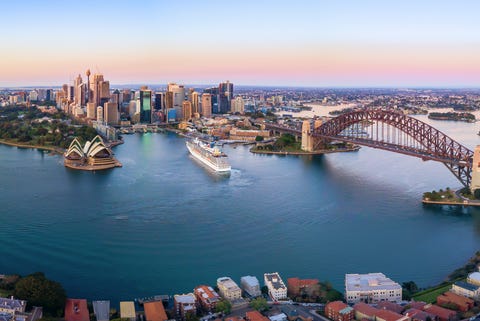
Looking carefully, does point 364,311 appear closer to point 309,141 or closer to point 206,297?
point 206,297

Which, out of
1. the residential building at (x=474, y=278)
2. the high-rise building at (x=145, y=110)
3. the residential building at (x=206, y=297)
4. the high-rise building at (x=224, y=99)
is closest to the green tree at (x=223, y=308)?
the residential building at (x=206, y=297)

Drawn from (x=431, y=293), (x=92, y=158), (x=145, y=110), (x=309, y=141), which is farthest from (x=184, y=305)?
(x=145, y=110)

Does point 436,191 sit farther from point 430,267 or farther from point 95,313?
point 95,313

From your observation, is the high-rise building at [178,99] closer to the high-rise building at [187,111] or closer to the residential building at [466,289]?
the high-rise building at [187,111]

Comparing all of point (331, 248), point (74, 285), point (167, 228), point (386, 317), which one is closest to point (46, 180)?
point (167, 228)

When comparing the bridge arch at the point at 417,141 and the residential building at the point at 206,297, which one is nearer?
the residential building at the point at 206,297

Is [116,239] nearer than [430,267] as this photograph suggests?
No

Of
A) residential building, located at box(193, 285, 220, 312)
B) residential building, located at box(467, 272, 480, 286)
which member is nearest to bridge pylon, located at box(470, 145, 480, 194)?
residential building, located at box(467, 272, 480, 286)
